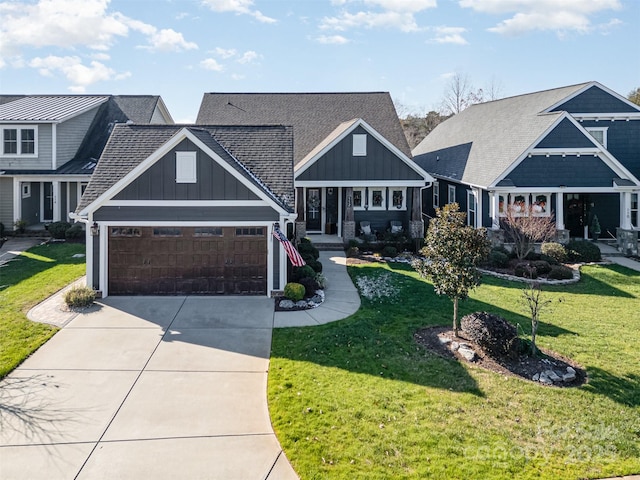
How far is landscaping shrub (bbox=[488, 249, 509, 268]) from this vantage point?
17.9m

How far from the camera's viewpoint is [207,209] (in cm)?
1392

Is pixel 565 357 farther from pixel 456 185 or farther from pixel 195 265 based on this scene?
pixel 456 185

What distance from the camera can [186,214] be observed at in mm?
13914

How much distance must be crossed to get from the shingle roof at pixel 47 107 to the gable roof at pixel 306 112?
6.31 m

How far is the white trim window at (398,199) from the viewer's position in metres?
23.4

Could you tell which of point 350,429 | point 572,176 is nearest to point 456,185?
point 572,176

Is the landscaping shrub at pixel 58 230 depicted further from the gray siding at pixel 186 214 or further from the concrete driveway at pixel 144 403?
the concrete driveway at pixel 144 403

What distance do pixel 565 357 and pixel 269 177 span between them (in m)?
9.57

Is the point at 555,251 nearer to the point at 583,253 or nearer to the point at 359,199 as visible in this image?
the point at 583,253

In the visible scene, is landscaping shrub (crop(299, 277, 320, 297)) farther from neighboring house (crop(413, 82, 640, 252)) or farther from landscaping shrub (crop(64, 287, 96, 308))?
neighboring house (crop(413, 82, 640, 252))

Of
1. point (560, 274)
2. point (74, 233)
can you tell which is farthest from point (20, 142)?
→ point (560, 274)

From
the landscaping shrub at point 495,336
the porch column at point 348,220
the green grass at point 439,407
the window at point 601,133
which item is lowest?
the green grass at point 439,407

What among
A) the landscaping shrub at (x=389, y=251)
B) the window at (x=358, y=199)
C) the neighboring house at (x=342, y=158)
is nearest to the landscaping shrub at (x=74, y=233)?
the neighboring house at (x=342, y=158)

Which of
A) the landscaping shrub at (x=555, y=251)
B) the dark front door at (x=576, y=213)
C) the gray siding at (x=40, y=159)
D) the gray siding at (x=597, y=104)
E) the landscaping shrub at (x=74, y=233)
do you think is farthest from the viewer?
the gray siding at (x=40, y=159)
